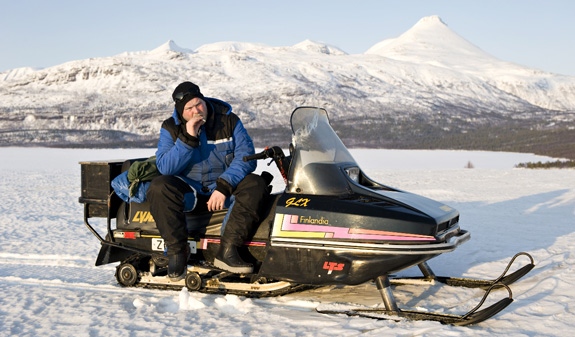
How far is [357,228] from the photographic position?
4008 millimetres

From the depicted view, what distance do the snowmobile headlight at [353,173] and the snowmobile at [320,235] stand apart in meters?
0.01

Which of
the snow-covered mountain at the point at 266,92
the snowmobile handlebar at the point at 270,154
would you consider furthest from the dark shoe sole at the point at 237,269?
the snow-covered mountain at the point at 266,92

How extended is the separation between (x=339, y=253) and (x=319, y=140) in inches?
36.6

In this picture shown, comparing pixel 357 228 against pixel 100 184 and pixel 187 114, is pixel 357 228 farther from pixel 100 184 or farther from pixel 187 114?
pixel 100 184

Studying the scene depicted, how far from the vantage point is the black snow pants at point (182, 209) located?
4367 millimetres

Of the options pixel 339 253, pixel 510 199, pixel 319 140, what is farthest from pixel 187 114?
pixel 510 199

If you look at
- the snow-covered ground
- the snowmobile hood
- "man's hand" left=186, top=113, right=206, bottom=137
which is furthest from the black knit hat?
the snowmobile hood

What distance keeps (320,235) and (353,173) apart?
0.65 metres

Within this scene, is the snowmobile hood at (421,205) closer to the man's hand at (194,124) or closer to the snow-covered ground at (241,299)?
the snow-covered ground at (241,299)

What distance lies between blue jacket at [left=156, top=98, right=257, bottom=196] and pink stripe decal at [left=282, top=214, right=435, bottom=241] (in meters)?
0.60

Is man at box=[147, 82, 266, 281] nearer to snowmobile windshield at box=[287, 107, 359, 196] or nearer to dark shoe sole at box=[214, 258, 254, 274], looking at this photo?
dark shoe sole at box=[214, 258, 254, 274]

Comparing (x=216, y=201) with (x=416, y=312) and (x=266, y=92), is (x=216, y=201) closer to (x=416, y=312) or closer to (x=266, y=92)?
(x=416, y=312)

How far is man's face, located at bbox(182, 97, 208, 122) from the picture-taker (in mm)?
4574

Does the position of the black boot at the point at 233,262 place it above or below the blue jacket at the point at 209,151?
below
